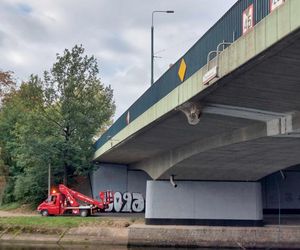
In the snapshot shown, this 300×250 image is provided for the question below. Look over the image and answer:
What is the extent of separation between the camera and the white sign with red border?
1206 centimetres

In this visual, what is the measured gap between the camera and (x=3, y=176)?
50.0m

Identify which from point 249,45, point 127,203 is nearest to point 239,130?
point 249,45

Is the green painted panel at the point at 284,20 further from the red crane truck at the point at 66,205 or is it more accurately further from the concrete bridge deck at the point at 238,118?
the red crane truck at the point at 66,205

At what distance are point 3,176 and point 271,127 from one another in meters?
38.6

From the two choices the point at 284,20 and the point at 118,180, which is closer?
the point at 284,20

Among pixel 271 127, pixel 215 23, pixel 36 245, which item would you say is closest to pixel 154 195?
pixel 36 245

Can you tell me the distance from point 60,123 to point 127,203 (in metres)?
8.49

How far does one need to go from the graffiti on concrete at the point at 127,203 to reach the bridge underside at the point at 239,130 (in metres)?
10.1

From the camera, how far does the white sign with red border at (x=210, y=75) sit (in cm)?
1206

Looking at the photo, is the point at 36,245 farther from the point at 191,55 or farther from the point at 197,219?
the point at 191,55

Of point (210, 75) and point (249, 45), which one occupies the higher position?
point (249, 45)

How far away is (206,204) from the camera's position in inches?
1232

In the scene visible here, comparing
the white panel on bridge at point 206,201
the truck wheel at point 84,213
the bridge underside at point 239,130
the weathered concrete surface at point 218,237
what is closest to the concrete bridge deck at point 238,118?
the bridge underside at point 239,130

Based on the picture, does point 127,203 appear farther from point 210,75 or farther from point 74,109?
point 210,75
